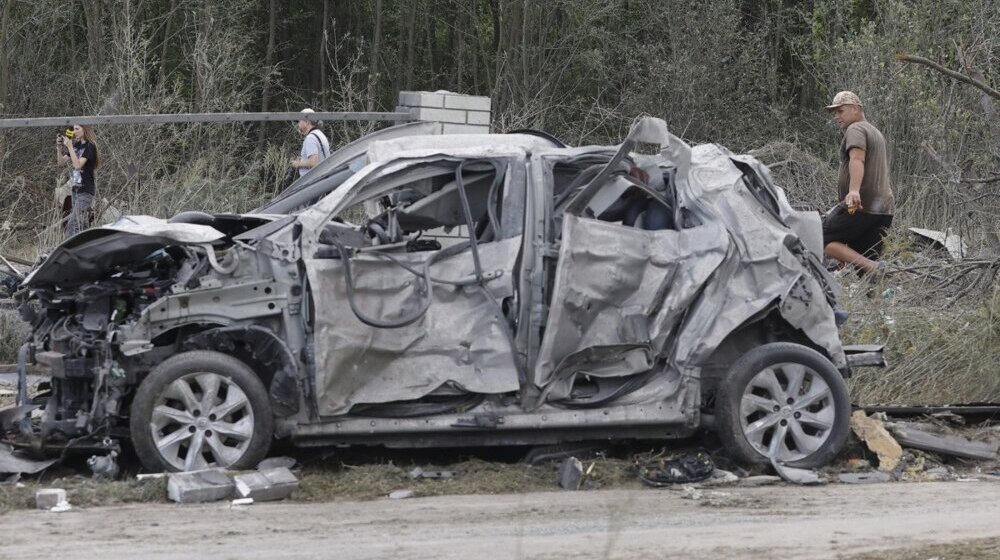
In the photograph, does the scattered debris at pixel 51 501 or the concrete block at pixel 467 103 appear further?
the concrete block at pixel 467 103

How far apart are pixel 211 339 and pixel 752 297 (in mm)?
3234

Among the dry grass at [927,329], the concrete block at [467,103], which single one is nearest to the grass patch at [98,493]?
the dry grass at [927,329]

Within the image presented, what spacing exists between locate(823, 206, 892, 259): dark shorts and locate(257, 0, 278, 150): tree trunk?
1639 centimetres

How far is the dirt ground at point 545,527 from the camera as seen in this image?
639 cm

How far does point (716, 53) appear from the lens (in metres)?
26.4

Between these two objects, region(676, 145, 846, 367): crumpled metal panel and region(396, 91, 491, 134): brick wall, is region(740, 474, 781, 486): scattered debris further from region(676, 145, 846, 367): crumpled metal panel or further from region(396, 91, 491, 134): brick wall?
region(396, 91, 491, 134): brick wall

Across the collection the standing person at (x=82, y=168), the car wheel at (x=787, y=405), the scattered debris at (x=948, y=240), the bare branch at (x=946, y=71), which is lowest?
the car wheel at (x=787, y=405)

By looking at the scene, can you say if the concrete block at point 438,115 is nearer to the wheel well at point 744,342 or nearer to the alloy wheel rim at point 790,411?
the wheel well at point 744,342

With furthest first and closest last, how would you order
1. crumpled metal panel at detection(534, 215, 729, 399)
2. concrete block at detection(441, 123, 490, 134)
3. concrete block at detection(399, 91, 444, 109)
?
concrete block at detection(399, 91, 444, 109) < concrete block at detection(441, 123, 490, 134) < crumpled metal panel at detection(534, 215, 729, 399)

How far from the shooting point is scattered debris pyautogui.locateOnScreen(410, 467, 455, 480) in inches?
321

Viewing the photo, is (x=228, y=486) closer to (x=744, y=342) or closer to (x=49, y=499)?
(x=49, y=499)

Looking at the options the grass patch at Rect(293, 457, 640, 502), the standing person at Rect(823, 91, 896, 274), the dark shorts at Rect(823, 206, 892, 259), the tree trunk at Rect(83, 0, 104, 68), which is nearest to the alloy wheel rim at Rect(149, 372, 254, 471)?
the grass patch at Rect(293, 457, 640, 502)

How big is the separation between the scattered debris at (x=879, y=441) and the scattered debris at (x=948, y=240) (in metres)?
4.29

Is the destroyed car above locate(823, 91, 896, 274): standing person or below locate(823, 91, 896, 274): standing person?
below
